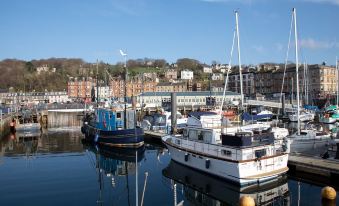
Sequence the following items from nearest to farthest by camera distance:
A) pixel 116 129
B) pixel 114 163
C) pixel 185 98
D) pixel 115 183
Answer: pixel 115 183
pixel 114 163
pixel 116 129
pixel 185 98

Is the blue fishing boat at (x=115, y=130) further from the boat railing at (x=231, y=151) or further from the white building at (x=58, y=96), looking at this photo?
the white building at (x=58, y=96)

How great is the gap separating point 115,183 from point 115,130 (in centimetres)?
1560

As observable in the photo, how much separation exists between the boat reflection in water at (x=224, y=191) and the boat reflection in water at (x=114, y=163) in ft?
12.9

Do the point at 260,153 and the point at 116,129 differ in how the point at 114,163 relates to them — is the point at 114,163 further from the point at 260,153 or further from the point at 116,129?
the point at 260,153

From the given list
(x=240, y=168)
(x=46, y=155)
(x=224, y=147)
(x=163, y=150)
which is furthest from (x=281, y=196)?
(x=46, y=155)

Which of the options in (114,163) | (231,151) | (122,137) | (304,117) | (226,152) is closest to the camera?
(231,151)

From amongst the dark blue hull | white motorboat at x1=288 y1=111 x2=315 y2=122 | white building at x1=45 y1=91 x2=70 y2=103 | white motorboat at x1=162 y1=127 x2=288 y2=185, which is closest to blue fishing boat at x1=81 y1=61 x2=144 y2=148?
the dark blue hull

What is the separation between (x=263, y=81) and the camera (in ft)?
441

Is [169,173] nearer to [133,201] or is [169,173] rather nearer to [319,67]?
[133,201]

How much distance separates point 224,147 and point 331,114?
43.8m

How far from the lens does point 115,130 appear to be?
137 feet

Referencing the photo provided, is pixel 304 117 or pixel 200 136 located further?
pixel 304 117

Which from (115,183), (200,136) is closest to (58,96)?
(200,136)

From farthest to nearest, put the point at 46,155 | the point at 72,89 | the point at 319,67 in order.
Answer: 1. the point at 72,89
2. the point at 319,67
3. the point at 46,155
